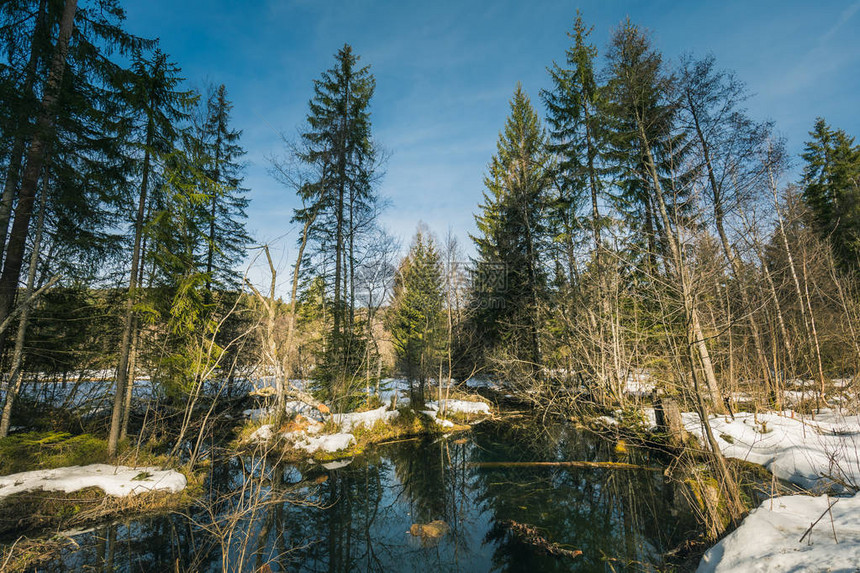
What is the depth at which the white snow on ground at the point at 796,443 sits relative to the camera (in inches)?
235

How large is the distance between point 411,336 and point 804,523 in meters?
16.1

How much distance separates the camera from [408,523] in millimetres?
6625

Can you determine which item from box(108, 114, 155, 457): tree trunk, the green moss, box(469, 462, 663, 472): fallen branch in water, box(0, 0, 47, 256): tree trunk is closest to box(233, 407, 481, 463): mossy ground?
box(108, 114, 155, 457): tree trunk

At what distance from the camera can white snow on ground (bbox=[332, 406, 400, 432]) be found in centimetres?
1169

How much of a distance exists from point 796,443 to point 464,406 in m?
10.3

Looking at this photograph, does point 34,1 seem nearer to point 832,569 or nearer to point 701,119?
point 832,569

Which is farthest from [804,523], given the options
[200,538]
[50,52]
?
[50,52]

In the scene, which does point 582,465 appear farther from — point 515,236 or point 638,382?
point 515,236

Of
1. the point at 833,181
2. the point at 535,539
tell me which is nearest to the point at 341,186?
the point at 535,539

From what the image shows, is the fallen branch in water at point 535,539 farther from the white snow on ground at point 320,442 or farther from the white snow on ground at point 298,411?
the white snow on ground at point 298,411

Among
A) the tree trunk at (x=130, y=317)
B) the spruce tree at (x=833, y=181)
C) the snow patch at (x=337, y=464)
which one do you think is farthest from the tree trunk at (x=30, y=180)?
the spruce tree at (x=833, y=181)

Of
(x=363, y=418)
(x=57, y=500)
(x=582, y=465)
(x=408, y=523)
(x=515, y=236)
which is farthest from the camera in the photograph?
(x=515, y=236)

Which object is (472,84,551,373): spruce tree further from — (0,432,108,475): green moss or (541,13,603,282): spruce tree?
(0,432,108,475): green moss

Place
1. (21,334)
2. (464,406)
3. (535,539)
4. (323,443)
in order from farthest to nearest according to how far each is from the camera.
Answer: (464,406)
(323,443)
(21,334)
(535,539)
